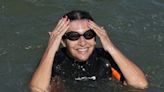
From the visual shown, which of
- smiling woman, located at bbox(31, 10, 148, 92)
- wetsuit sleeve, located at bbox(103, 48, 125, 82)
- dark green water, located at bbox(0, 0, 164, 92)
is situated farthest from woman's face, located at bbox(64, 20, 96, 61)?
dark green water, located at bbox(0, 0, 164, 92)

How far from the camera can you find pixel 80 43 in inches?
288

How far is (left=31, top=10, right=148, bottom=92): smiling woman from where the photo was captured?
291 inches

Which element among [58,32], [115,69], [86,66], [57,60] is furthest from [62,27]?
[115,69]

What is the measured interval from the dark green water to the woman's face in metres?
1.04

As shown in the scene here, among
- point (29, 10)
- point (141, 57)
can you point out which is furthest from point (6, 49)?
point (141, 57)

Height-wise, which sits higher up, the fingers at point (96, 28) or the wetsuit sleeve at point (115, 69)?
the fingers at point (96, 28)

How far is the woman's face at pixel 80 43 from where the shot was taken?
7328 mm

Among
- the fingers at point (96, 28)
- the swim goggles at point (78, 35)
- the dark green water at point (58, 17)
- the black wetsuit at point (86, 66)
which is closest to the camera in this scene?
the swim goggles at point (78, 35)

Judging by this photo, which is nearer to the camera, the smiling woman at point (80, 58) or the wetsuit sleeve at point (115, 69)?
the smiling woman at point (80, 58)

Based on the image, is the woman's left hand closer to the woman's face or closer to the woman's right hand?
the woman's face

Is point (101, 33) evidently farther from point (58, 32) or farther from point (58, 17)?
point (58, 17)

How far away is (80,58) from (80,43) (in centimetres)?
34

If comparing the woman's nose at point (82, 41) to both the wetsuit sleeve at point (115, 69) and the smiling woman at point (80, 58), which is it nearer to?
the smiling woman at point (80, 58)

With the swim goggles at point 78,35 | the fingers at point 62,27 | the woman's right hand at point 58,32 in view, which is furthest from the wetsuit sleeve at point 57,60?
the swim goggles at point 78,35
